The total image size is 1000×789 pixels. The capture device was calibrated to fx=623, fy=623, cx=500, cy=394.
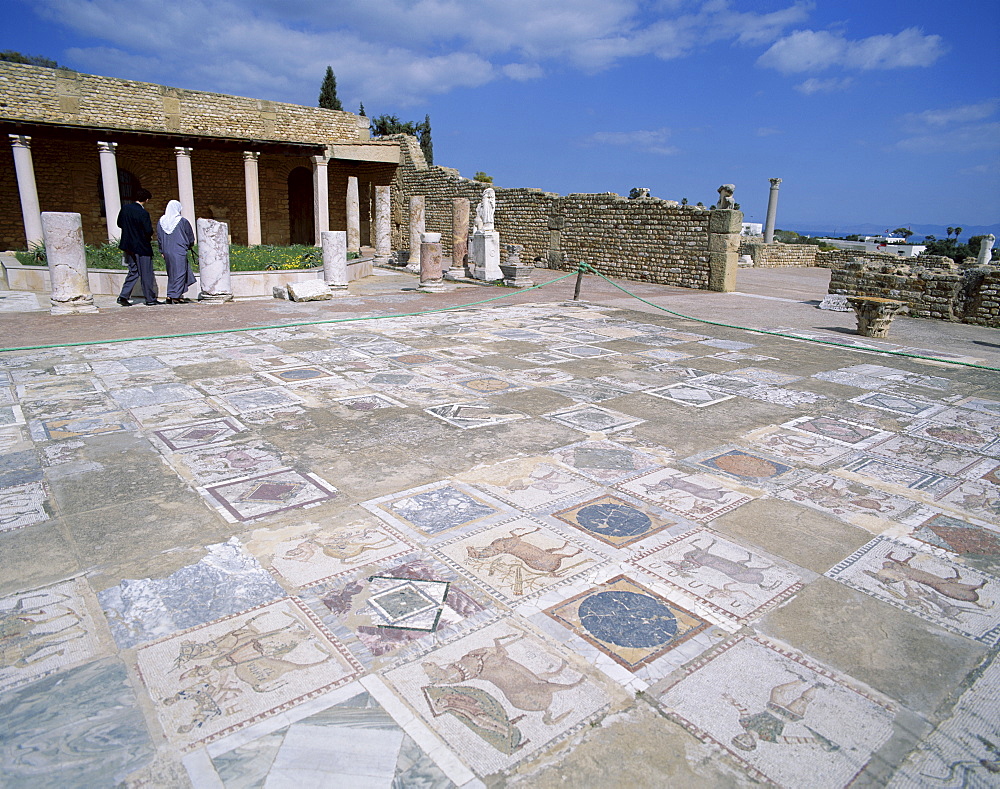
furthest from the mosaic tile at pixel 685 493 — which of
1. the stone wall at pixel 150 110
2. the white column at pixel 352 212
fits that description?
the stone wall at pixel 150 110

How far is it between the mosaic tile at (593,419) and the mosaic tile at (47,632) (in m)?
3.51

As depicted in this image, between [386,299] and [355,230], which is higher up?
[355,230]

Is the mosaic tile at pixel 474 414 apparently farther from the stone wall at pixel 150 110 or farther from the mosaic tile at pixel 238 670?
the stone wall at pixel 150 110

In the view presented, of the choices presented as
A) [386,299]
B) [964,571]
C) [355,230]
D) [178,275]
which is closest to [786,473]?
[964,571]

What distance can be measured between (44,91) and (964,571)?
2455 cm

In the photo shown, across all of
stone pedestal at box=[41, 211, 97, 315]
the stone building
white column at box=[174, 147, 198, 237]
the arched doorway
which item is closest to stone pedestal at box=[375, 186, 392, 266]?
the stone building

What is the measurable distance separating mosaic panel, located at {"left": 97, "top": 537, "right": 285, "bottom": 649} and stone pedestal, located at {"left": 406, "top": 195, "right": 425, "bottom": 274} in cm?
1580

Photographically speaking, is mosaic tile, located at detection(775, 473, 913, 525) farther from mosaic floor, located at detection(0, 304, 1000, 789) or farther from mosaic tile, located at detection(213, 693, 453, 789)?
mosaic tile, located at detection(213, 693, 453, 789)

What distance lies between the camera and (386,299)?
487 inches

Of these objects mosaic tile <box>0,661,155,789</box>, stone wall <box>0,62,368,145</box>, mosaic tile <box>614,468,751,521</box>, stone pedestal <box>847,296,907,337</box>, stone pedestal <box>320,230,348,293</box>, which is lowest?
mosaic tile <box>0,661,155,789</box>

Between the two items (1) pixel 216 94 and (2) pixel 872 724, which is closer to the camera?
(2) pixel 872 724

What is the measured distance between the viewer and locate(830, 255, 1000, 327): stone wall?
1138 centimetres

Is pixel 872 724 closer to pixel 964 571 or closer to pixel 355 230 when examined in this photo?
pixel 964 571

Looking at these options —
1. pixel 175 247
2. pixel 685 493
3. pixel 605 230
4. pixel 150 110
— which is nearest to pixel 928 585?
pixel 685 493
